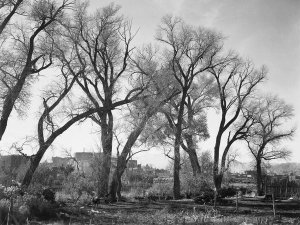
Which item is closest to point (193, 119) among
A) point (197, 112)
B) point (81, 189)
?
point (197, 112)

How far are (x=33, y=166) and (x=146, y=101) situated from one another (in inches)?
444

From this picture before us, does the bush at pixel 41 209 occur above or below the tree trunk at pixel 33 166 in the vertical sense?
below

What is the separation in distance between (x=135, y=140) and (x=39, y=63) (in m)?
9.39

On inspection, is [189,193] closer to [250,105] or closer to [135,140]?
[135,140]

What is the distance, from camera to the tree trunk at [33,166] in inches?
955

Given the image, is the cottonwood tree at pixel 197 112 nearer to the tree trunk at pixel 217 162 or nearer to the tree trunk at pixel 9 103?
the tree trunk at pixel 217 162

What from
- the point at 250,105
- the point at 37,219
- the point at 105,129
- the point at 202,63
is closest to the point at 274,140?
the point at 250,105

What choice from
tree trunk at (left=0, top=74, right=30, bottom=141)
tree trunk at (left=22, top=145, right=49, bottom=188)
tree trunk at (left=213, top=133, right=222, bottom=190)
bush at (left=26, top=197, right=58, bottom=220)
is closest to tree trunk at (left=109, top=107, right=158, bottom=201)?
tree trunk at (left=22, top=145, right=49, bottom=188)

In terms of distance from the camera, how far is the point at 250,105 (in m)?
44.1

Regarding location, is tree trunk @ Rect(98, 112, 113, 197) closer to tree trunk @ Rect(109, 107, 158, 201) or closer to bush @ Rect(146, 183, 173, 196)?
tree trunk @ Rect(109, 107, 158, 201)

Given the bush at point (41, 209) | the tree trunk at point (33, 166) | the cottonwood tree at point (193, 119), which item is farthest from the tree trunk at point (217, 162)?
the bush at point (41, 209)

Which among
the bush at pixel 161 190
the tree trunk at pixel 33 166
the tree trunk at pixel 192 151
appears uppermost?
the tree trunk at pixel 192 151

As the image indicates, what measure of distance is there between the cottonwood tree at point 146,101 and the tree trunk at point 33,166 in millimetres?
6437

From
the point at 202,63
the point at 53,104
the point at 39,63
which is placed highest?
the point at 202,63
